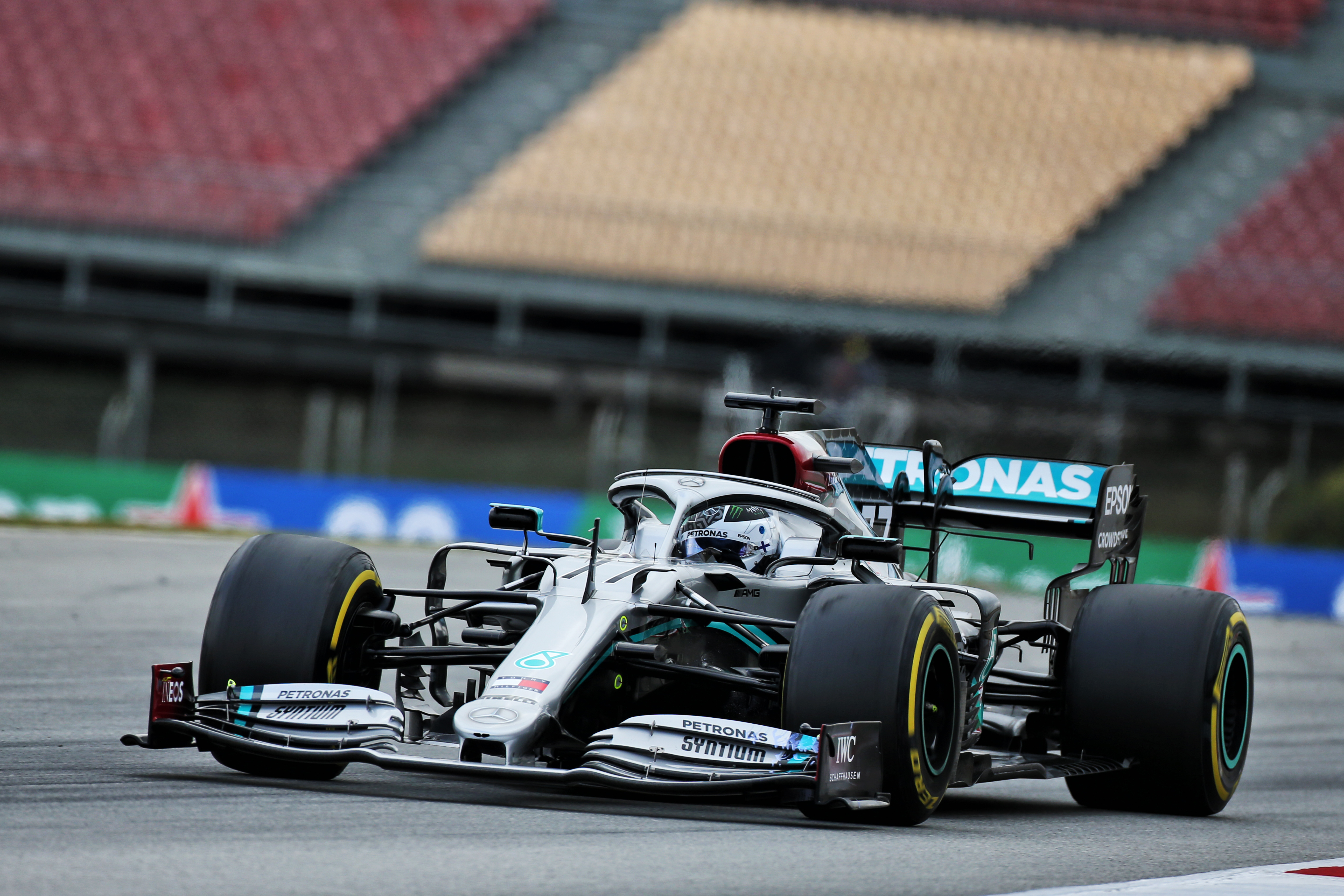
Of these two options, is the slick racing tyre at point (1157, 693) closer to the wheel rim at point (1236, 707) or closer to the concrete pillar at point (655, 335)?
the wheel rim at point (1236, 707)

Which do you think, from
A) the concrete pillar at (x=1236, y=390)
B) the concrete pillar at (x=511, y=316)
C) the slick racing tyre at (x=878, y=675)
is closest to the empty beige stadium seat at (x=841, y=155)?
the concrete pillar at (x=511, y=316)

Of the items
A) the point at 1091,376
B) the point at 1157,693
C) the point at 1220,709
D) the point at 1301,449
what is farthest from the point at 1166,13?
the point at 1157,693

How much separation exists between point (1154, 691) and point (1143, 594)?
48 cm

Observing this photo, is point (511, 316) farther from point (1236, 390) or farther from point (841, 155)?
point (1236, 390)

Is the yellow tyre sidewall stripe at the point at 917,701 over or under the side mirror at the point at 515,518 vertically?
under

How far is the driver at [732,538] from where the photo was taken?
8.09 metres

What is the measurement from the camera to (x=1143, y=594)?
27.9 ft

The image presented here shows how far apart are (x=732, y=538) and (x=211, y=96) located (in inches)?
798

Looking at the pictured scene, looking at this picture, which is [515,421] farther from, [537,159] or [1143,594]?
[1143,594]

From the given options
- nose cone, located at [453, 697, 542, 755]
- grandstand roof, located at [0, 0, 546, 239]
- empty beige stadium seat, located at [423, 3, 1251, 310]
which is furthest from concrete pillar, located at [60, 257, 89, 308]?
nose cone, located at [453, 697, 542, 755]

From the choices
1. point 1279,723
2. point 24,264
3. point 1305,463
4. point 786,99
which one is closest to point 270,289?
point 24,264

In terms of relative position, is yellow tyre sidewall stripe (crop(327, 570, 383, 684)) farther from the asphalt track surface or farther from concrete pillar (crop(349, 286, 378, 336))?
concrete pillar (crop(349, 286, 378, 336))

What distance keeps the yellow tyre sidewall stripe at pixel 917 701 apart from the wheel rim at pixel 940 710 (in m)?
0.16

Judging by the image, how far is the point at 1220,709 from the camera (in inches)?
327
